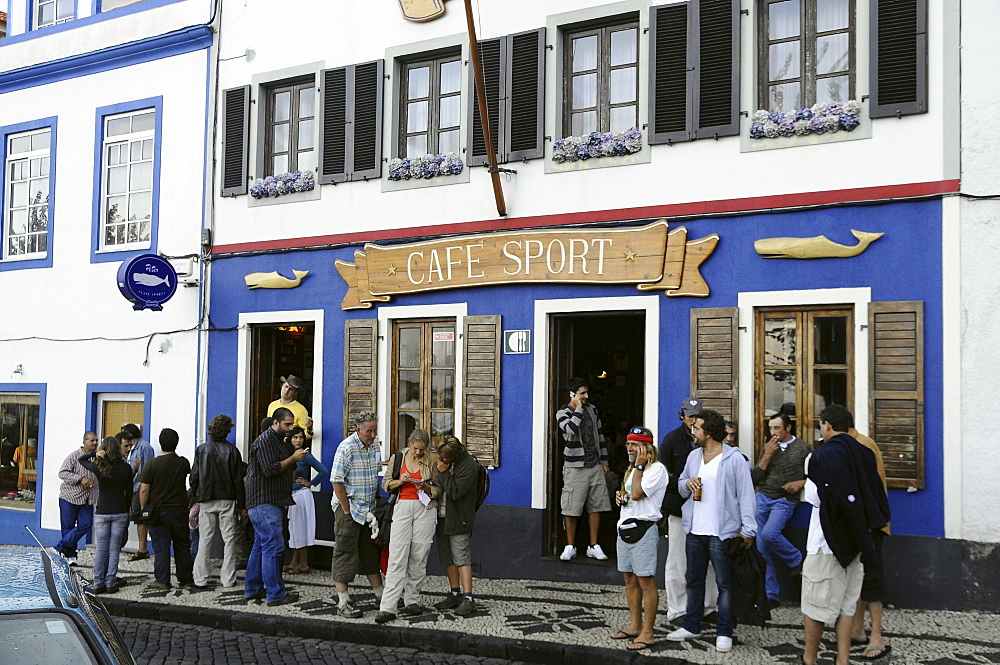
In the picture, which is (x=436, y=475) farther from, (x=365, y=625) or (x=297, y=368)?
(x=297, y=368)

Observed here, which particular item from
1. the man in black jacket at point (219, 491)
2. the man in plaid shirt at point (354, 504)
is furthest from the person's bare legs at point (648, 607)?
the man in black jacket at point (219, 491)

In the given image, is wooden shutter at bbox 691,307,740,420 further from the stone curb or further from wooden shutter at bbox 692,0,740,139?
the stone curb

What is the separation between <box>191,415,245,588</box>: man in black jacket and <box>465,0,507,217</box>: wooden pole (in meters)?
3.76

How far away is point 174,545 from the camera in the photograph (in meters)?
11.8

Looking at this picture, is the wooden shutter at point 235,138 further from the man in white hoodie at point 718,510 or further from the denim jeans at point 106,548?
the man in white hoodie at point 718,510

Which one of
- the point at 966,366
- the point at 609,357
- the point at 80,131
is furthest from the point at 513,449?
the point at 80,131

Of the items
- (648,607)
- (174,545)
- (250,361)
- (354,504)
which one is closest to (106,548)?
(174,545)

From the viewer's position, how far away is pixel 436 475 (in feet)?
32.9

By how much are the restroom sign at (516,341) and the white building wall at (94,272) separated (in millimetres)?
4734

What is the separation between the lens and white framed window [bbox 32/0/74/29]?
16.8 metres

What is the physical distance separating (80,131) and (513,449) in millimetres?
8543

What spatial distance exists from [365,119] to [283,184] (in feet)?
4.75

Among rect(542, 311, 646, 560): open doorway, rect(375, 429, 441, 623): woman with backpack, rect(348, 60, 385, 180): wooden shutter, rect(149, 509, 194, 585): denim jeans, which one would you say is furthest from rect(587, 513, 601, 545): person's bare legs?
rect(348, 60, 385, 180): wooden shutter

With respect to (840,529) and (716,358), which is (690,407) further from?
(840,529)
